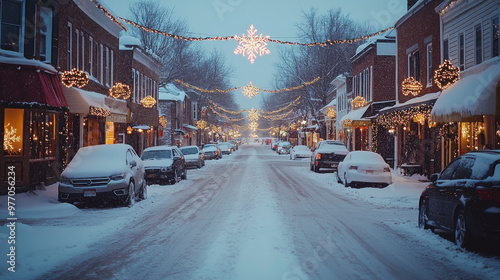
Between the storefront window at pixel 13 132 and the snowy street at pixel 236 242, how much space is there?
89.1 inches

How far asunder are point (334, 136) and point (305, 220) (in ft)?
164

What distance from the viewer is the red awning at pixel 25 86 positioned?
16.4m

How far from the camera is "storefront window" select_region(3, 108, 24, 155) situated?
17312 mm

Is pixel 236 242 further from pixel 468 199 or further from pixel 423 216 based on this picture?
pixel 423 216

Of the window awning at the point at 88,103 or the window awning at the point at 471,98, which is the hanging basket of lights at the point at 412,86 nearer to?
the window awning at the point at 471,98

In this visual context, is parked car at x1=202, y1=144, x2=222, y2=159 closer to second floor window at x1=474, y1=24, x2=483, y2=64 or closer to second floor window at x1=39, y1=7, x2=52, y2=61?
second floor window at x1=39, y1=7, x2=52, y2=61

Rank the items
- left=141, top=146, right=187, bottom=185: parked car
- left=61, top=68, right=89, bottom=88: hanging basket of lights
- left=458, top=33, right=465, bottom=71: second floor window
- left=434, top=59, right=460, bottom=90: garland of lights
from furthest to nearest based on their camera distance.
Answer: left=141, top=146, right=187, bottom=185: parked car
left=458, top=33, right=465, bottom=71: second floor window
left=61, top=68, right=89, bottom=88: hanging basket of lights
left=434, top=59, right=460, bottom=90: garland of lights

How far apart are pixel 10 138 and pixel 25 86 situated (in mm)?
1908

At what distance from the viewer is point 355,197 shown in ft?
57.1

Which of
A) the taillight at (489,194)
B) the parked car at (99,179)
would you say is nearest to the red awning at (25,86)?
the parked car at (99,179)

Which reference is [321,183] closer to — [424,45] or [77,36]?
[424,45]

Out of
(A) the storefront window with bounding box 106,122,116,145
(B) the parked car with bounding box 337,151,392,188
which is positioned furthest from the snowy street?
(A) the storefront window with bounding box 106,122,116,145

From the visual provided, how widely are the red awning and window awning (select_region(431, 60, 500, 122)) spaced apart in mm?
13384

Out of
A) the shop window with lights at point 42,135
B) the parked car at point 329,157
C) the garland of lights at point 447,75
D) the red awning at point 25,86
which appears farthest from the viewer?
the parked car at point 329,157
